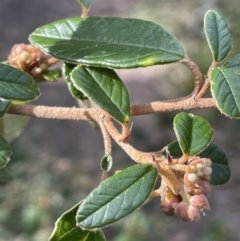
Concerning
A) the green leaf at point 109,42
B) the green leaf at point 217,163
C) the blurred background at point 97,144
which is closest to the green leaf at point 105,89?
the green leaf at point 109,42

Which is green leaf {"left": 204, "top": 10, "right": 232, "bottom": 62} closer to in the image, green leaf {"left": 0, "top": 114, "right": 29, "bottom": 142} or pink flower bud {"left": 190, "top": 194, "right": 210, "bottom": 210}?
pink flower bud {"left": 190, "top": 194, "right": 210, "bottom": 210}

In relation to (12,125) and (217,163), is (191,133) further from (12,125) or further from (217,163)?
(12,125)

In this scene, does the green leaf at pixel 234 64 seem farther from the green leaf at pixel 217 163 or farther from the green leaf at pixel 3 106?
the green leaf at pixel 3 106

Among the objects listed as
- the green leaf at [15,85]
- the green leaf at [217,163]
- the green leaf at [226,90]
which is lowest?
the green leaf at [217,163]

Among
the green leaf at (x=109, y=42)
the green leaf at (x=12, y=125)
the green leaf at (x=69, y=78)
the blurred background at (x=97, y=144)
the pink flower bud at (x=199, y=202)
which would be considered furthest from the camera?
the blurred background at (x=97, y=144)

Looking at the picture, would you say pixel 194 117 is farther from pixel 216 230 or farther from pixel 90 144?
pixel 90 144

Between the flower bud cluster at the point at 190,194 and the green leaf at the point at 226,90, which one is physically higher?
the green leaf at the point at 226,90

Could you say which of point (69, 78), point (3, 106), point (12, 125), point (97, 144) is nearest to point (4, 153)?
point (3, 106)
